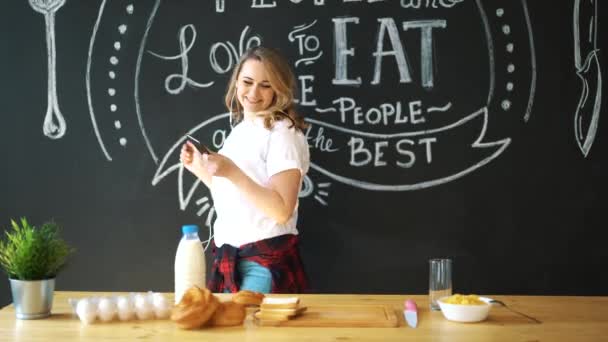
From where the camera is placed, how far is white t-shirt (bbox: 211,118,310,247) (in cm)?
219

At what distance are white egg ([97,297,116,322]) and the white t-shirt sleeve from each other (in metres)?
0.74

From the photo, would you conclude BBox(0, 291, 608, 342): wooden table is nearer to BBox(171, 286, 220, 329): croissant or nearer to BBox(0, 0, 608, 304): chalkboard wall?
BBox(171, 286, 220, 329): croissant

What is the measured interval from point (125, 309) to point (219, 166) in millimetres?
546

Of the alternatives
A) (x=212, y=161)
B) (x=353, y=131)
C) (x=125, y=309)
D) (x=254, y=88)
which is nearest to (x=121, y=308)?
(x=125, y=309)

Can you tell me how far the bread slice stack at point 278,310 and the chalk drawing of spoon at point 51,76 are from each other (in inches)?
65.9

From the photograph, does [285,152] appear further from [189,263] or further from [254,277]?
[189,263]

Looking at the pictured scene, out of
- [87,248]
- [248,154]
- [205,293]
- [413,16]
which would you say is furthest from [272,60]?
[87,248]

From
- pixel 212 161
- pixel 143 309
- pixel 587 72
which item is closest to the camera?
pixel 143 309

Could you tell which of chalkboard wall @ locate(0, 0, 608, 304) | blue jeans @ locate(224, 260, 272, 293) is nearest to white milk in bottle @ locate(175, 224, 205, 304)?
blue jeans @ locate(224, 260, 272, 293)

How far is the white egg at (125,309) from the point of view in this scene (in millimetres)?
1635

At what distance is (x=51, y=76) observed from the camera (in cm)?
292

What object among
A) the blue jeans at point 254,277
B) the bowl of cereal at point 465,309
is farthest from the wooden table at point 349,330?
the blue jeans at point 254,277

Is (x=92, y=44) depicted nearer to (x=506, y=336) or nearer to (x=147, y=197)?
(x=147, y=197)

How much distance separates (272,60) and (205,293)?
1.02 m
